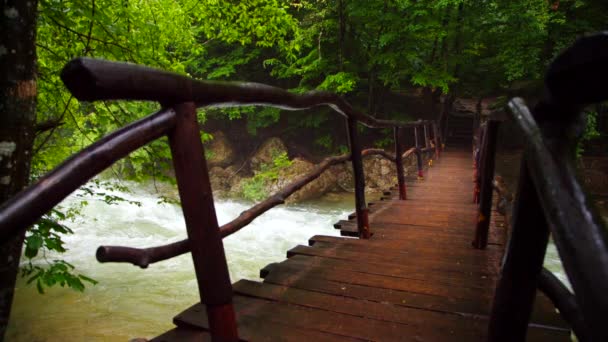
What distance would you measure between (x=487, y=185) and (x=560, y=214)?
2261 mm

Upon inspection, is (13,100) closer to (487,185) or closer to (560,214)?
(560,214)

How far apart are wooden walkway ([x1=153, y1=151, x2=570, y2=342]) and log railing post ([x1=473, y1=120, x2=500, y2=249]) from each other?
0.14 metres

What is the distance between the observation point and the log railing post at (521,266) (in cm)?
78

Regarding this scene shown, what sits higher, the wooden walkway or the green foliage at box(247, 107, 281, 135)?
the green foliage at box(247, 107, 281, 135)

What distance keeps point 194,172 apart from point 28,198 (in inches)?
18.6

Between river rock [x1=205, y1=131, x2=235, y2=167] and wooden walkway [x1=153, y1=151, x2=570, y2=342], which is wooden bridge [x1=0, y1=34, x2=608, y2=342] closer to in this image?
wooden walkway [x1=153, y1=151, x2=570, y2=342]

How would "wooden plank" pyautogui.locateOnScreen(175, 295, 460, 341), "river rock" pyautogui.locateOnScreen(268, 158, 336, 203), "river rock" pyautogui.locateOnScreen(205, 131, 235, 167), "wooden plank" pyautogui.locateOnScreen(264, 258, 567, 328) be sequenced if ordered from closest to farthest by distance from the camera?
"wooden plank" pyautogui.locateOnScreen(175, 295, 460, 341)
"wooden plank" pyautogui.locateOnScreen(264, 258, 567, 328)
"river rock" pyautogui.locateOnScreen(268, 158, 336, 203)
"river rock" pyautogui.locateOnScreen(205, 131, 235, 167)

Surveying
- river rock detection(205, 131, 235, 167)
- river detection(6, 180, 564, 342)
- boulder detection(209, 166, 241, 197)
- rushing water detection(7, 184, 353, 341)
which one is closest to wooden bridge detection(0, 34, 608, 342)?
river detection(6, 180, 564, 342)

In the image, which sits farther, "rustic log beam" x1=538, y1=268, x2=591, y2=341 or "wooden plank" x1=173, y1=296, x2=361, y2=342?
"wooden plank" x1=173, y1=296, x2=361, y2=342

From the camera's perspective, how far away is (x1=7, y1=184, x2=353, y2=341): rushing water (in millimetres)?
4793

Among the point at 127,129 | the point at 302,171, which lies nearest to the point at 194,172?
the point at 127,129

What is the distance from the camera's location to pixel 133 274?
21.9 ft

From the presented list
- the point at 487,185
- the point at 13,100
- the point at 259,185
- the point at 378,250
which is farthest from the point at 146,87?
the point at 259,185

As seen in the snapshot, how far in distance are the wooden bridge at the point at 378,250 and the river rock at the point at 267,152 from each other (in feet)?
39.9
